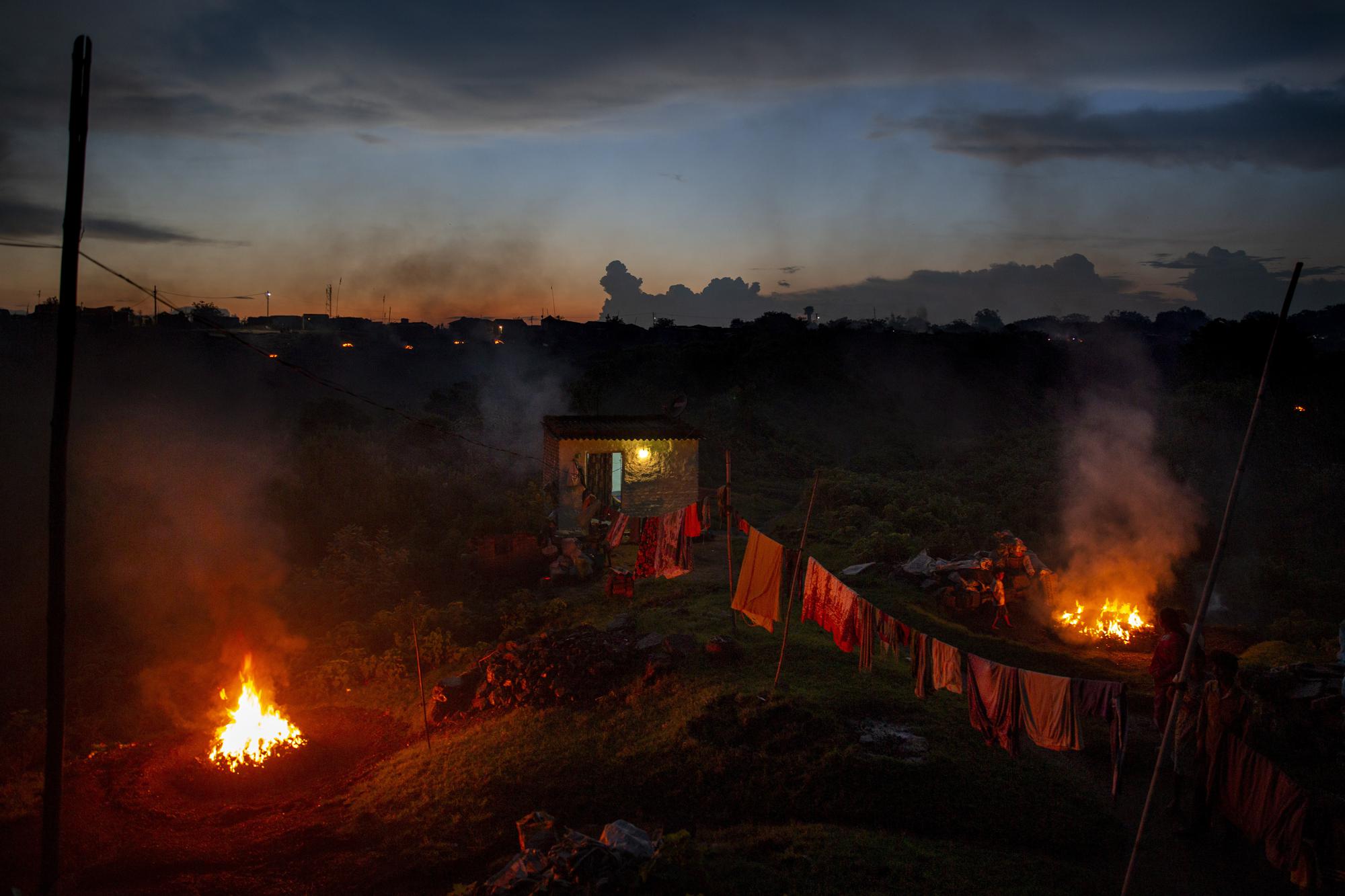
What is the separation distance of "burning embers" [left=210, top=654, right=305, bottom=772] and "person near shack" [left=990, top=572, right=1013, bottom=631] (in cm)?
1480

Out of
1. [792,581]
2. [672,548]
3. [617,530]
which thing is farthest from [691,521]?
[792,581]

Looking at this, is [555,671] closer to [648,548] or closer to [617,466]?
[648,548]

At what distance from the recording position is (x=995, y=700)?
9.07 meters

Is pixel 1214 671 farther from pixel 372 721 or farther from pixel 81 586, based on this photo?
pixel 81 586

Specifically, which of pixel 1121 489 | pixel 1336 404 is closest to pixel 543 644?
pixel 1121 489

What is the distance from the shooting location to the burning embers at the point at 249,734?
12.6 meters

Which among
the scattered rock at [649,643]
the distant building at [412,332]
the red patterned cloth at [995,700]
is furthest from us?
the distant building at [412,332]

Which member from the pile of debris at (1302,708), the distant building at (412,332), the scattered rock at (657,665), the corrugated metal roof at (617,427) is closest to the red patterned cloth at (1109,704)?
the pile of debris at (1302,708)

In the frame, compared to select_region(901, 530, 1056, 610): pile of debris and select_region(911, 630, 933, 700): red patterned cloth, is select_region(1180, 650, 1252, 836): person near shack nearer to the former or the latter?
select_region(911, 630, 933, 700): red patterned cloth

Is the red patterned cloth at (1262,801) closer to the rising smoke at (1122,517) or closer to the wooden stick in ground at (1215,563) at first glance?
the wooden stick in ground at (1215,563)

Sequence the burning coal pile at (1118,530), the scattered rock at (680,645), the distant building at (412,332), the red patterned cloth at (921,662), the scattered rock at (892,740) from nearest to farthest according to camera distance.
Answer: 1. the red patterned cloth at (921,662)
2. the scattered rock at (892,740)
3. the scattered rock at (680,645)
4. the burning coal pile at (1118,530)
5. the distant building at (412,332)

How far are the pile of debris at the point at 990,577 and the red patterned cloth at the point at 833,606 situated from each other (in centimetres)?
754

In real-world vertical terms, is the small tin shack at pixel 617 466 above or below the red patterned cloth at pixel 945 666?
above

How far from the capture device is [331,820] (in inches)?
419
